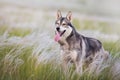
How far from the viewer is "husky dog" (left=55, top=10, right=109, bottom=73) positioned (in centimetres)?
213

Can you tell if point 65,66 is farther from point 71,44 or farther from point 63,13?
point 63,13

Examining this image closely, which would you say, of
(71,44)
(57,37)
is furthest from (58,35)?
(71,44)

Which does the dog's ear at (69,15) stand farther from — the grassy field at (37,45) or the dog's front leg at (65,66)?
the dog's front leg at (65,66)

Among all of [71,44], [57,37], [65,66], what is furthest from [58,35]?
[65,66]

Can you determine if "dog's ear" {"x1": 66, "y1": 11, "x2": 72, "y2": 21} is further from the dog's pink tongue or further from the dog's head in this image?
the dog's pink tongue

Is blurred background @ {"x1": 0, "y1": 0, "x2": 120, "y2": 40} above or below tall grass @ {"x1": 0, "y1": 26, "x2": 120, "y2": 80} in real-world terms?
above

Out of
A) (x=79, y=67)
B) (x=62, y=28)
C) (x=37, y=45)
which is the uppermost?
(x=62, y=28)

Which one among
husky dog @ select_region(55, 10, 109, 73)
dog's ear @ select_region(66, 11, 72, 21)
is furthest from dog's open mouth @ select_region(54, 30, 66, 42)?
dog's ear @ select_region(66, 11, 72, 21)

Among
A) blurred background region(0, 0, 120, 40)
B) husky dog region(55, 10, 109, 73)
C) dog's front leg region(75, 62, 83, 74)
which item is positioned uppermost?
blurred background region(0, 0, 120, 40)

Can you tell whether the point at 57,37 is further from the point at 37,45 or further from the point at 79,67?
the point at 79,67

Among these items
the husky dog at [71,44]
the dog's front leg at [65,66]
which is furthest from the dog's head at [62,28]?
the dog's front leg at [65,66]

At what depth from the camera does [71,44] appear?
7.10 feet

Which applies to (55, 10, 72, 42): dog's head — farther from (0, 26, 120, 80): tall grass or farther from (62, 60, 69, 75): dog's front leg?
(62, 60, 69, 75): dog's front leg

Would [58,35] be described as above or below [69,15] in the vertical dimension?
A: below
